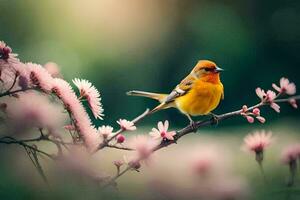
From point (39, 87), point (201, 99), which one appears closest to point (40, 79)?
point (39, 87)

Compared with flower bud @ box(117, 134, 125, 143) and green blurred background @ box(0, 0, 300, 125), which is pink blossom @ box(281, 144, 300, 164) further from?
green blurred background @ box(0, 0, 300, 125)

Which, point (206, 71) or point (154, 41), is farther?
point (154, 41)

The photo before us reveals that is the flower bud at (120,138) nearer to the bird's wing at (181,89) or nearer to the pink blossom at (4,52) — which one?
the pink blossom at (4,52)

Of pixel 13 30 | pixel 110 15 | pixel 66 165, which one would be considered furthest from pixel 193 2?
pixel 66 165

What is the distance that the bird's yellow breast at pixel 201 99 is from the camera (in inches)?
27.5

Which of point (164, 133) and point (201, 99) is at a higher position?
point (201, 99)

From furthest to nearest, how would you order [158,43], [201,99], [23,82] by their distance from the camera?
[158,43]
[201,99]
[23,82]

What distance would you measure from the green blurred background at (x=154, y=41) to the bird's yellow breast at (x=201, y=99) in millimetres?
810

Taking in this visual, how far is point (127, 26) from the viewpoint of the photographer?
6.70ft

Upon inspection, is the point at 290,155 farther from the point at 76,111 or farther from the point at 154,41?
the point at 154,41

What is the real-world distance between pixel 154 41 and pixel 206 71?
4.97ft

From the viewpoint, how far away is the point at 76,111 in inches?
16.9

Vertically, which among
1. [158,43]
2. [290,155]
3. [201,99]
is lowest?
[290,155]

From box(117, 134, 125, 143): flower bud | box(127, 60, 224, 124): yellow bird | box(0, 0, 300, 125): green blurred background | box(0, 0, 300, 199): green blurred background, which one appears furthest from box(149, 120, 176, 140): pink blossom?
box(0, 0, 300, 125): green blurred background
